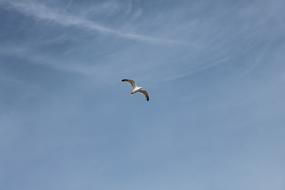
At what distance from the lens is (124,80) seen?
7475 cm

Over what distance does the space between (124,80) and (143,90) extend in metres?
6.97

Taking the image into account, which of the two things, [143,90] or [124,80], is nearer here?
[124,80]

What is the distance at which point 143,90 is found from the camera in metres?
79.9
